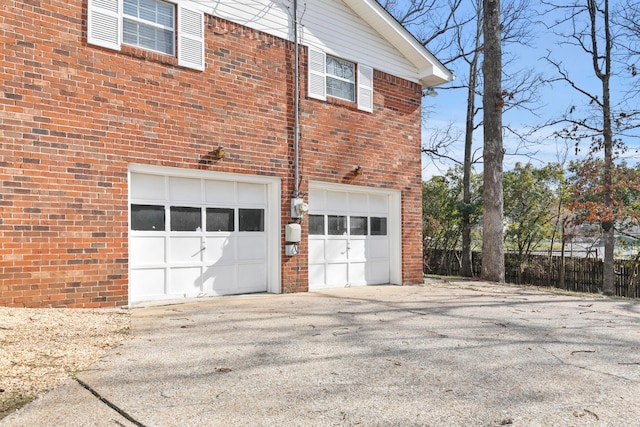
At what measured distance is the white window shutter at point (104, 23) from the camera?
739 centimetres

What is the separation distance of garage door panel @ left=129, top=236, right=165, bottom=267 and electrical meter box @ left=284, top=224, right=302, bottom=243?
235 centimetres

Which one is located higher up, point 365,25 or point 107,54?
point 365,25

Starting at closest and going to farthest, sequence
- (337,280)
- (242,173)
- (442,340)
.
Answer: (442,340)
(242,173)
(337,280)

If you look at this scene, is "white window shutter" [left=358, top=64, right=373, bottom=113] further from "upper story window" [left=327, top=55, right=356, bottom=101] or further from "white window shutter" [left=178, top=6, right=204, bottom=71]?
"white window shutter" [left=178, top=6, right=204, bottom=71]

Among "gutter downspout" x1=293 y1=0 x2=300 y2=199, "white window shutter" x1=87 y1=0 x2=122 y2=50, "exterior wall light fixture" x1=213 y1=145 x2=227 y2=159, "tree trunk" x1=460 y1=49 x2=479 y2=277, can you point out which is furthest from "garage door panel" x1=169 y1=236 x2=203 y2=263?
"tree trunk" x1=460 y1=49 x2=479 y2=277

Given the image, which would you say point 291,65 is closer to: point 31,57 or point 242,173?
point 242,173

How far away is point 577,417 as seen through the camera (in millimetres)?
3217

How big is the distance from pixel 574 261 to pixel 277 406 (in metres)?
15.6

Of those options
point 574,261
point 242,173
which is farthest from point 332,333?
point 574,261

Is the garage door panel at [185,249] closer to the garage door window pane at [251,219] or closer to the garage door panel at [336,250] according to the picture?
the garage door window pane at [251,219]

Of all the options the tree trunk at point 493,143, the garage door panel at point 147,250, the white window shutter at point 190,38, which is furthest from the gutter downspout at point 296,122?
the tree trunk at point 493,143

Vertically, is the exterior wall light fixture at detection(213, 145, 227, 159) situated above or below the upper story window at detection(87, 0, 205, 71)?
below

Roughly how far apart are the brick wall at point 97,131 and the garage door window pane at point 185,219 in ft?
2.62

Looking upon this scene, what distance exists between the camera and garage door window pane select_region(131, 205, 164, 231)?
7.96 meters
